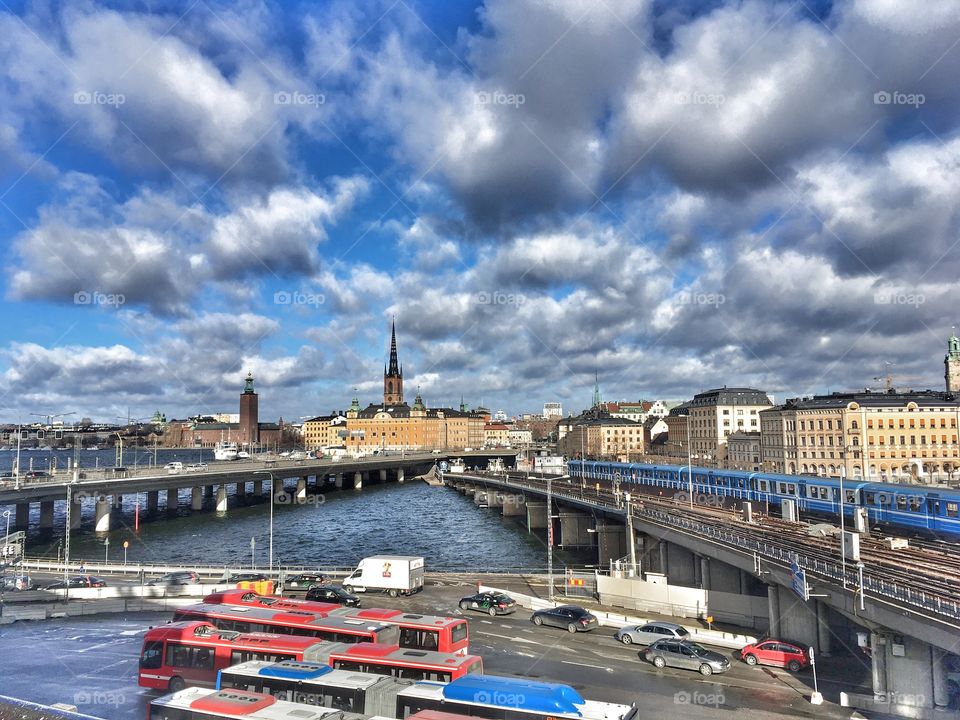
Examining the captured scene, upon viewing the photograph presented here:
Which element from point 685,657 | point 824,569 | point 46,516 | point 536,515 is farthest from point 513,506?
point 685,657

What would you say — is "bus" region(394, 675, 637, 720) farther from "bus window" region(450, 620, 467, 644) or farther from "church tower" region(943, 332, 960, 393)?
"church tower" region(943, 332, 960, 393)

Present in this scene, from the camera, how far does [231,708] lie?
15156mm

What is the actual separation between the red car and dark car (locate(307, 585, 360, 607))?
20.2m

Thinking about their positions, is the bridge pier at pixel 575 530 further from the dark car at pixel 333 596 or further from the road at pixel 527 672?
the road at pixel 527 672

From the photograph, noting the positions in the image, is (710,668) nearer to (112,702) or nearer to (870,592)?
(870,592)

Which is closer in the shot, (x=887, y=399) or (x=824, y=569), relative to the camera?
(x=824, y=569)

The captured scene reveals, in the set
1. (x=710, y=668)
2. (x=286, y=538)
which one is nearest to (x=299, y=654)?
(x=710, y=668)

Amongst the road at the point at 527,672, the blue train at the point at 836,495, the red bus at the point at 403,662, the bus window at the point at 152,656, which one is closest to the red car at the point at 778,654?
the road at the point at 527,672

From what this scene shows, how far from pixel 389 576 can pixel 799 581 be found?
901 inches

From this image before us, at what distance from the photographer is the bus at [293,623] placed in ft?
78.3

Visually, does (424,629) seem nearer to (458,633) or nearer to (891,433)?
(458,633)

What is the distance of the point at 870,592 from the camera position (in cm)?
2567

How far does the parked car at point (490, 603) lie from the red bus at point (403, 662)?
15705 millimetres

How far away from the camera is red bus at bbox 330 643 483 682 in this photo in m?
19.5
